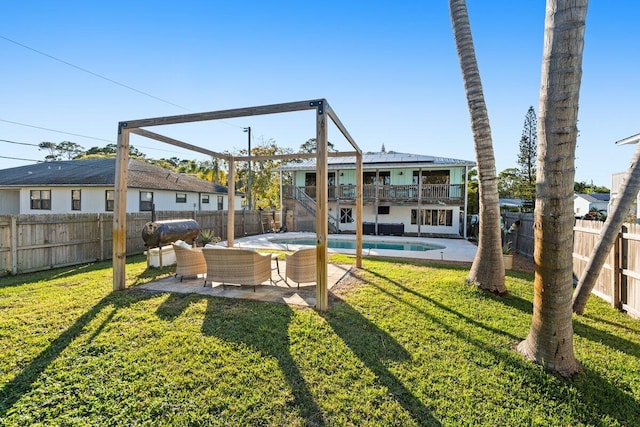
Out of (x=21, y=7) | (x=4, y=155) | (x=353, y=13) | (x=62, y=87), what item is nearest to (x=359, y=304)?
(x=353, y=13)

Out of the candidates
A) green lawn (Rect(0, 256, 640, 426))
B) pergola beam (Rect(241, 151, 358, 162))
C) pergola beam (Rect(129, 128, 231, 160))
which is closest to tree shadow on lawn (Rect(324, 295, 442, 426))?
green lawn (Rect(0, 256, 640, 426))

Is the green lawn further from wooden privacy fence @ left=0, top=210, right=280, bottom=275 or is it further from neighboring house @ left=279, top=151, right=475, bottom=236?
neighboring house @ left=279, top=151, right=475, bottom=236

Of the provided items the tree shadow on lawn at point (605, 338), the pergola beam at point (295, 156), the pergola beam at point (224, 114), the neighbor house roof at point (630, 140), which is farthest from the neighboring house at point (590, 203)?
the pergola beam at point (224, 114)

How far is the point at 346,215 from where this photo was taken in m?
22.0

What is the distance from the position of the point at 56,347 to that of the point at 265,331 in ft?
8.40

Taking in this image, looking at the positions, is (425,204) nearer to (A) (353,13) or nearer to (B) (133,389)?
(A) (353,13)

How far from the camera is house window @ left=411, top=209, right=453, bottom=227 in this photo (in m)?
20.0

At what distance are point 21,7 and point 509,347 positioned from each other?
15793mm

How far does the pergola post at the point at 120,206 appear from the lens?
20.2 ft

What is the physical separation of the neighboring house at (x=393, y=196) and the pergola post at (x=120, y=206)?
14.5 meters

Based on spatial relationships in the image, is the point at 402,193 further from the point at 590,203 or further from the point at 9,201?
the point at 590,203

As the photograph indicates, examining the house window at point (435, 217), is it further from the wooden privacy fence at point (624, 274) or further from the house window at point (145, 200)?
the house window at point (145, 200)

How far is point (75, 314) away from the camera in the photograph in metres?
4.83

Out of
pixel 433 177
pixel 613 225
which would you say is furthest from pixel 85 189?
pixel 613 225
